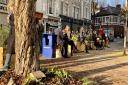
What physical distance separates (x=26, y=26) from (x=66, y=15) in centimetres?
4347

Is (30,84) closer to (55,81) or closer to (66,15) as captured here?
(55,81)

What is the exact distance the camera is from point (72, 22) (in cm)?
5422

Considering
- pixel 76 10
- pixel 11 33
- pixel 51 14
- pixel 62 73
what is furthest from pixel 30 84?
pixel 76 10

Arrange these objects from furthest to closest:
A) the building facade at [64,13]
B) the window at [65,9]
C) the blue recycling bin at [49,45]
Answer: the window at [65,9], the building facade at [64,13], the blue recycling bin at [49,45]

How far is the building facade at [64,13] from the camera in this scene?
43878 mm

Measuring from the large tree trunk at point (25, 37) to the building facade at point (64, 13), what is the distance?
32294 mm

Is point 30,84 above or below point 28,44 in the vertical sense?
below

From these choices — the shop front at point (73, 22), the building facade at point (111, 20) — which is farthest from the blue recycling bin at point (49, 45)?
the building facade at point (111, 20)

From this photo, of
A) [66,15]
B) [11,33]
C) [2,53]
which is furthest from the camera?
[66,15]

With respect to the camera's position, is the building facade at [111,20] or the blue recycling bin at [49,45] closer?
Answer: the blue recycling bin at [49,45]

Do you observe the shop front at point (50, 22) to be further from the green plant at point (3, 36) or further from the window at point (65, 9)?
the green plant at point (3, 36)

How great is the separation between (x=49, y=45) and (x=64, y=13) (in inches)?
1250

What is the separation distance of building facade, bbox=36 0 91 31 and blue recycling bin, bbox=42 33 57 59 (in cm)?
2116

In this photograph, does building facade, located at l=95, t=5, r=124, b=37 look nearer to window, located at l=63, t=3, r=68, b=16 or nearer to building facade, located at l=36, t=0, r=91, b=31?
building facade, located at l=36, t=0, r=91, b=31
